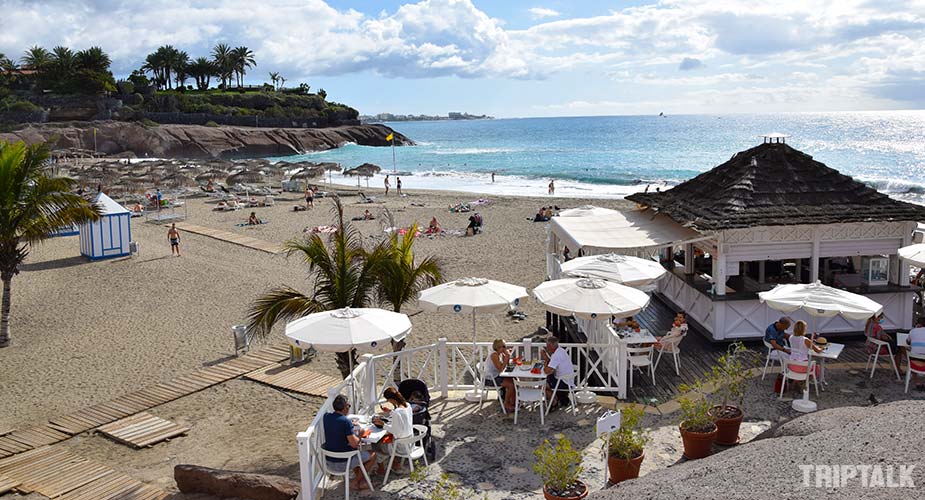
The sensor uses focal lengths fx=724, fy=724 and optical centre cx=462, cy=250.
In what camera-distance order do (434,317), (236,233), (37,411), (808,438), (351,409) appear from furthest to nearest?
(236,233) → (434,317) → (37,411) → (351,409) → (808,438)

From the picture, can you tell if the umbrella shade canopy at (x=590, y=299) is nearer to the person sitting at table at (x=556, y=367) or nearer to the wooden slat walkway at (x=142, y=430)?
the person sitting at table at (x=556, y=367)

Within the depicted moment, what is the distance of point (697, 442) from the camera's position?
758 centimetres

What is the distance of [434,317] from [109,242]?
1292cm

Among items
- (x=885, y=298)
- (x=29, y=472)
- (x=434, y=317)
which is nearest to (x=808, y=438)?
(x=885, y=298)

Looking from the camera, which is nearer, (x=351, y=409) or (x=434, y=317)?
(x=351, y=409)

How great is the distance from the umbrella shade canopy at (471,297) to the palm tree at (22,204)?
9563mm

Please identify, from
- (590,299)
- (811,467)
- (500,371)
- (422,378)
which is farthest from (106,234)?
(811,467)

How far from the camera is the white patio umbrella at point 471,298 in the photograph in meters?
10.0

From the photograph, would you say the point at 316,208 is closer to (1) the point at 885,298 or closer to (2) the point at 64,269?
(2) the point at 64,269

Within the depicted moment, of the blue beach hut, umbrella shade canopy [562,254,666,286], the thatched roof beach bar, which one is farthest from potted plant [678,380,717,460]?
the blue beach hut

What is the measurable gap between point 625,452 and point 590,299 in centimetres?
304

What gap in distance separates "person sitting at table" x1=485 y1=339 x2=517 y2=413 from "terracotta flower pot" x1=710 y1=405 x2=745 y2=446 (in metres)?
2.48

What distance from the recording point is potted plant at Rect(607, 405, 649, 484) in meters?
7.01

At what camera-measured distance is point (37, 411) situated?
11352mm
